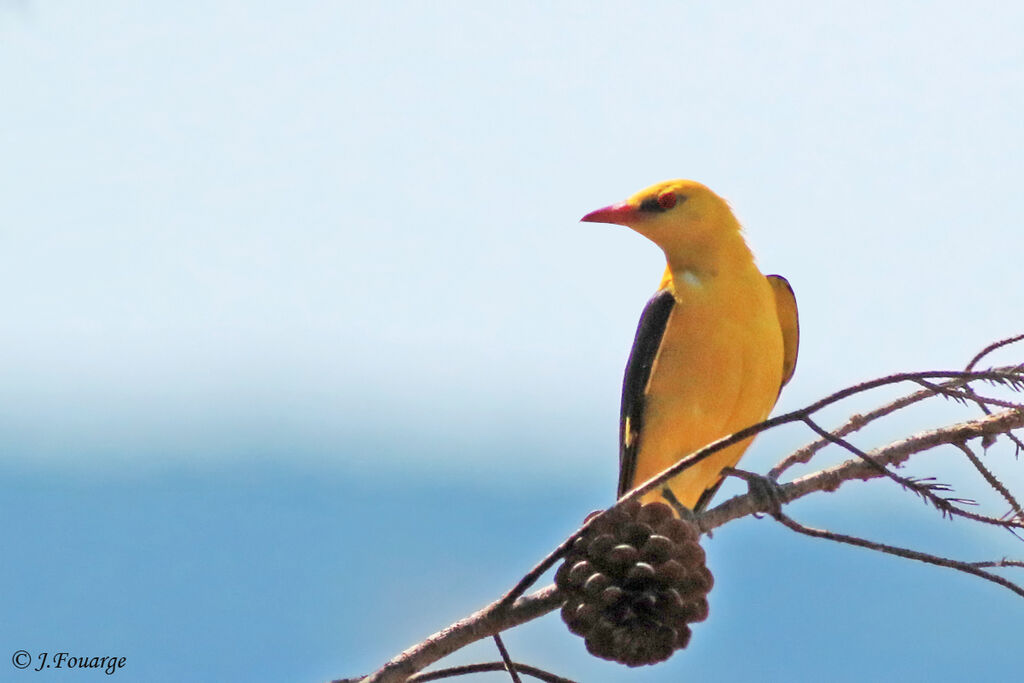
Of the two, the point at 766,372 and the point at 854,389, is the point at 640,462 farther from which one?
the point at 854,389

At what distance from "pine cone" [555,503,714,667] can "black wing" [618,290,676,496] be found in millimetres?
1562

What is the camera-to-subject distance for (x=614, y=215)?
11.9 ft

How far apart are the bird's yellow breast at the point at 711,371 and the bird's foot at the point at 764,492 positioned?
91cm

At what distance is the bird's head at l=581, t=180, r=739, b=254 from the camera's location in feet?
11.9

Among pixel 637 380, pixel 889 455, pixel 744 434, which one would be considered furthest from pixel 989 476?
pixel 637 380

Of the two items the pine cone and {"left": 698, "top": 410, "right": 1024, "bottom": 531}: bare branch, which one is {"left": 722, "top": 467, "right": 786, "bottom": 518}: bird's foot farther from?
the pine cone

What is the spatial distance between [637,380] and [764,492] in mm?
1412

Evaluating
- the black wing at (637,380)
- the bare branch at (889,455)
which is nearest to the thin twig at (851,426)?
the bare branch at (889,455)

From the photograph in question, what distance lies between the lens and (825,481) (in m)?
2.33

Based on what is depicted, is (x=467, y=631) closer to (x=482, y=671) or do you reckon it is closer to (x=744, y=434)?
(x=482, y=671)

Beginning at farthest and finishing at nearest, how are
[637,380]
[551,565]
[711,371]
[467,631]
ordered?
1. [637,380]
2. [711,371]
3. [467,631]
4. [551,565]

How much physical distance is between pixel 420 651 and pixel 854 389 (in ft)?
3.09

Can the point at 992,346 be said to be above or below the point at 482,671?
above

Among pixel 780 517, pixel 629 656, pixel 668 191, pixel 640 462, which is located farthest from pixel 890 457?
pixel 668 191
